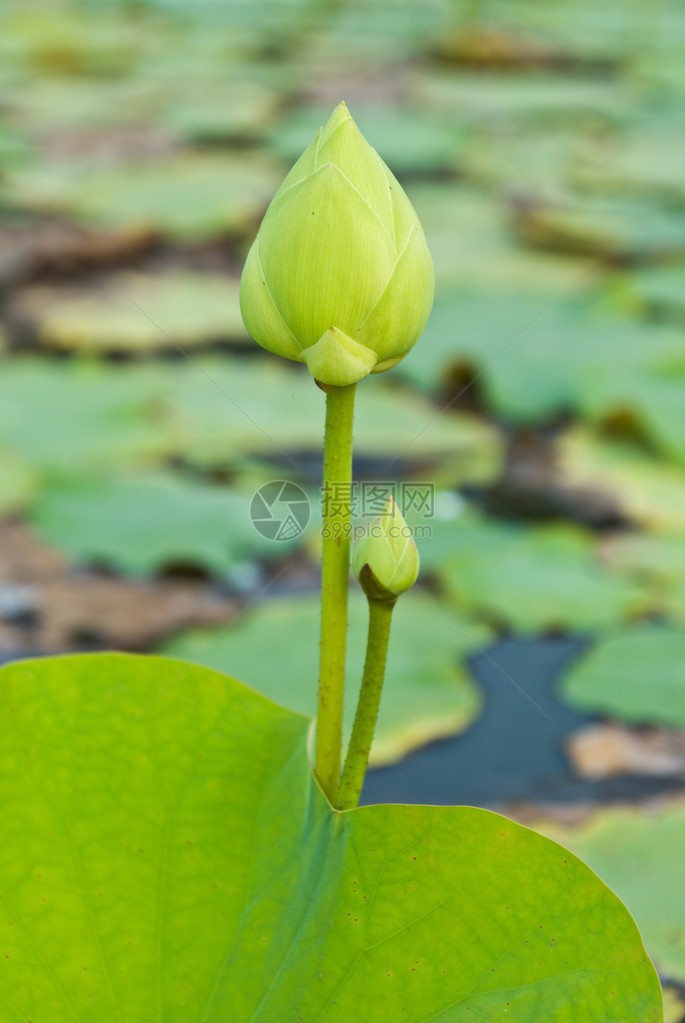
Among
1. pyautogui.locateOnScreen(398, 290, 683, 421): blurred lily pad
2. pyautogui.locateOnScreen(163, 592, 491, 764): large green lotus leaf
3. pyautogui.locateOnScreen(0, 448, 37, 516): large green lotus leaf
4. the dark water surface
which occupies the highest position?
pyautogui.locateOnScreen(398, 290, 683, 421): blurred lily pad

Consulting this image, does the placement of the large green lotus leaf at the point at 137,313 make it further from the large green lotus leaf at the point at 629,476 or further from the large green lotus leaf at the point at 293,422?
the large green lotus leaf at the point at 629,476

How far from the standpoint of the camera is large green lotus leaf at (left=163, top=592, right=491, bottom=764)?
1.25m

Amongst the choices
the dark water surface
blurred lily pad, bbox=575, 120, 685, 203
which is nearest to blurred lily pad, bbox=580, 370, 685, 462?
the dark water surface

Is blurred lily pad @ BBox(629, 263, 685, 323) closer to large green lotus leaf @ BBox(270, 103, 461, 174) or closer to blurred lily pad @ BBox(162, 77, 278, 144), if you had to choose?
large green lotus leaf @ BBox(270, 103, 461, 174)

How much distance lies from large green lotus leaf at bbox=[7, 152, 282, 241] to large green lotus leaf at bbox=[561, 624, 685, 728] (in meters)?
1.81

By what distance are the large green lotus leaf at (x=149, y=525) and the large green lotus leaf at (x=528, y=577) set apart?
28 cm

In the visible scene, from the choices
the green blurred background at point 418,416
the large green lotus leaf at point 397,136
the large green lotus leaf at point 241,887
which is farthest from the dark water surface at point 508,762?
A: the large green lotus leaf at point 397,136

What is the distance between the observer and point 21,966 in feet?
2.12

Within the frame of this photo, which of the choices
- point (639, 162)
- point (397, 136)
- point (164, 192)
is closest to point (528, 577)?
point (164, 192)

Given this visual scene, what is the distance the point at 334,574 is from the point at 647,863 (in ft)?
2.07

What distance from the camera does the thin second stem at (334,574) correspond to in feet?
1.83

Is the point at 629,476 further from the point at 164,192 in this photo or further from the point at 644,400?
the point at 164,192

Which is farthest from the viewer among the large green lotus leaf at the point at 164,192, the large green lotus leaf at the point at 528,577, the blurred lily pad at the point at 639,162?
the blurred lily pad at the point at 639,162

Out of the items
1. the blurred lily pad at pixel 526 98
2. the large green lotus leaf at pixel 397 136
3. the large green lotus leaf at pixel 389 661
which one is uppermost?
the blurred lily pad at pixel 526 98
